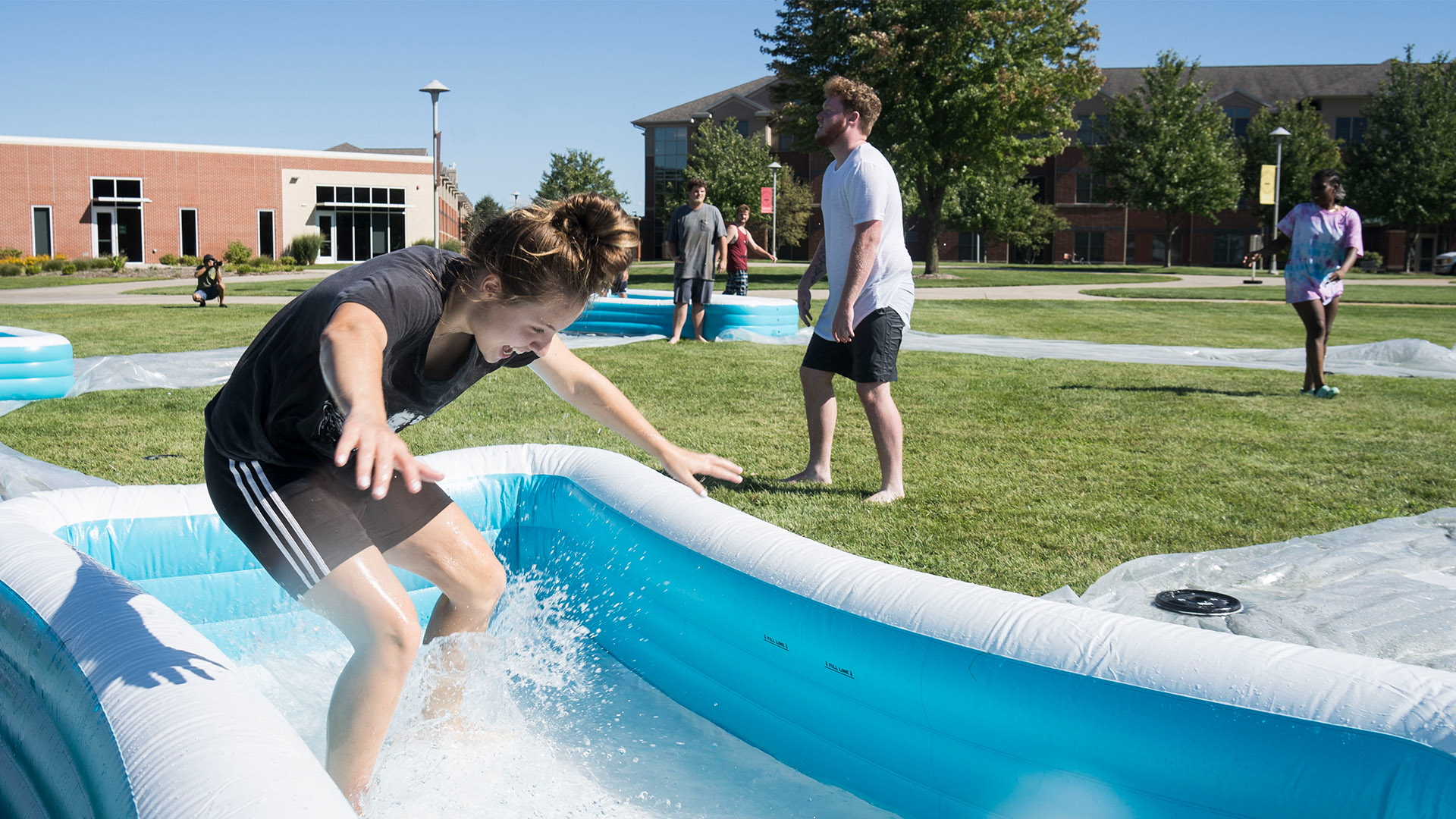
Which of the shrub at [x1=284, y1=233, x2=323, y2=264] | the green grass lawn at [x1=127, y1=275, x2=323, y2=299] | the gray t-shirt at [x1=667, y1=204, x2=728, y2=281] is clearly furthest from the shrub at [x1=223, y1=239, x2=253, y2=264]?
the gray t-shirt at [x1=667, y1=204, x2=728, y2=281]

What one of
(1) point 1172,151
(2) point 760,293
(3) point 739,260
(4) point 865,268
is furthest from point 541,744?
(1) point 1172,151

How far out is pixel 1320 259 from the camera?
775 cm

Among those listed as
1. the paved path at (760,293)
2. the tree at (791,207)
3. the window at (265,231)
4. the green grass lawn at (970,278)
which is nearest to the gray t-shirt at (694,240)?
the paved path at (760,293)

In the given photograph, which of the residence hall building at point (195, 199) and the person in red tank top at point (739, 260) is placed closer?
the person in red tank top at point (739, 260)

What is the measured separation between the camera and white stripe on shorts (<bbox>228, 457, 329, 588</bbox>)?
2168 millimetres

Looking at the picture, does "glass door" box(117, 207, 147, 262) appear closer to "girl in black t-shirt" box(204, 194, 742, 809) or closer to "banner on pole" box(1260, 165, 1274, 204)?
"banner on pole" box(1260, 165, 1274, 204)

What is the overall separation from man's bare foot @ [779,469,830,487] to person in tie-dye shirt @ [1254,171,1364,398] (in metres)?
→ 4.58

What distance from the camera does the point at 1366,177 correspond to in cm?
4375

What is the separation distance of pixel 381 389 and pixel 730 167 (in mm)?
50132

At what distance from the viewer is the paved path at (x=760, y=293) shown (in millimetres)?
19781

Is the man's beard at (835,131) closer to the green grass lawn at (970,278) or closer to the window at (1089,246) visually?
the green grass lawn at (970,278)

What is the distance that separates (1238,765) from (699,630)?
161 cm

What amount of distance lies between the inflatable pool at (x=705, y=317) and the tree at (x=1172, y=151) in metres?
35.3

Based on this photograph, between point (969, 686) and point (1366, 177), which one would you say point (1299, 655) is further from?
point (1366, 177)
